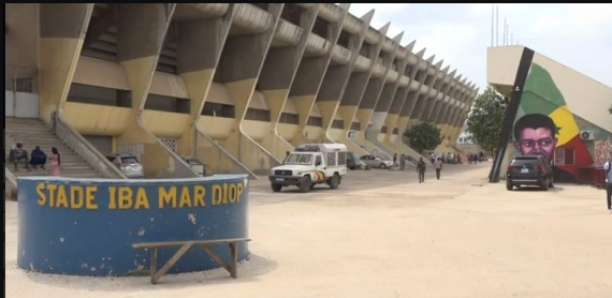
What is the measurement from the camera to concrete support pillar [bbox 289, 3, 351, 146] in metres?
45.3

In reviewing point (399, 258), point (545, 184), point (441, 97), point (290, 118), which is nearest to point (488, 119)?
point (545, 184)

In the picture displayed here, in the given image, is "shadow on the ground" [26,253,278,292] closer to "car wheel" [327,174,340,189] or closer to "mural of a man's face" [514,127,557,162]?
"car wheel" [327,174,340,189]

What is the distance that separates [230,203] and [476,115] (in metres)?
31.9

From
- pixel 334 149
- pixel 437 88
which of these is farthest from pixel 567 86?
pixel 437 88

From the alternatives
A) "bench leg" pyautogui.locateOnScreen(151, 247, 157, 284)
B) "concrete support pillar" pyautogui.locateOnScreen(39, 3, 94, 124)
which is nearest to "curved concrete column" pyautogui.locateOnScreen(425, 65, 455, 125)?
"concrete support pillar" pyautogui.locateOnScreen(39, 3, 94, 124)

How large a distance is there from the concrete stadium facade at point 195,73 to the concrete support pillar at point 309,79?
89mm

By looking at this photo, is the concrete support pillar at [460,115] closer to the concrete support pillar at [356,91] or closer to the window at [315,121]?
the concrete support pillar at [356,91]

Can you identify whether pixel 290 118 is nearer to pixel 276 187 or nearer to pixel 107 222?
pixel 276 187

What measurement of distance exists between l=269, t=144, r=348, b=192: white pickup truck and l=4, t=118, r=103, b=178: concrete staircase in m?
7.82

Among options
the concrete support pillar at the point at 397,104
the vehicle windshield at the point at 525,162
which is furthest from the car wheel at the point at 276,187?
the concrete support pillar at the point at 397,104

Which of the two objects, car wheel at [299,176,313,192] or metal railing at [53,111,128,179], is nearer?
car wheel at [299,176,313,192]

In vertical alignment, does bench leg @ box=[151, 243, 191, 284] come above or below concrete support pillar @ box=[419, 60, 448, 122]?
below

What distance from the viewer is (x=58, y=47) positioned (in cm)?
2522

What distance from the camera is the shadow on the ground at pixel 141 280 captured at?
288 inches
